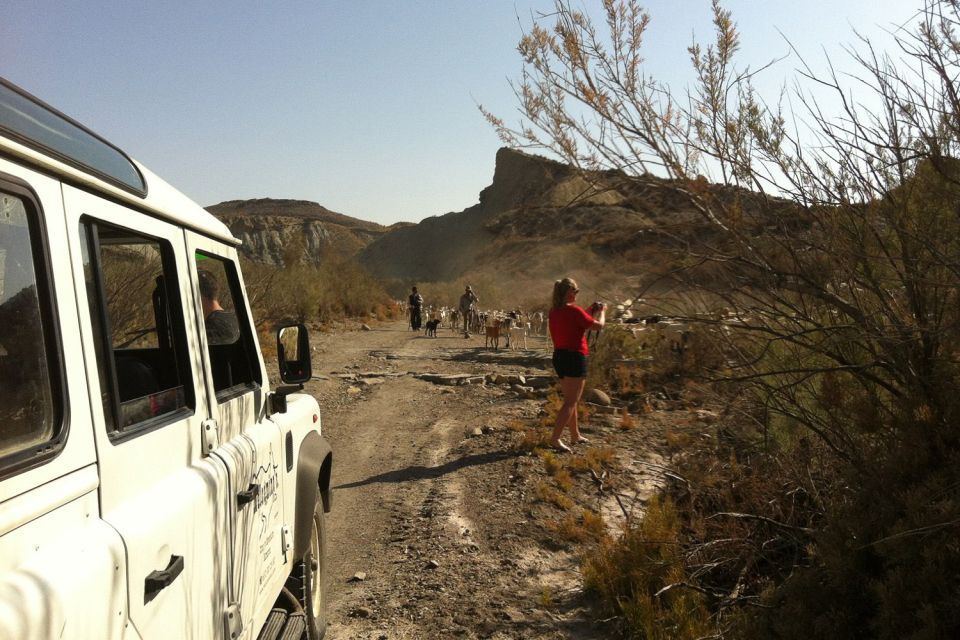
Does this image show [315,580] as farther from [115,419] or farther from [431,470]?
[431,470]

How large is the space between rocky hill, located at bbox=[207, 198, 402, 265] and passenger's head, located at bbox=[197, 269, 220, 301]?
28.5 m

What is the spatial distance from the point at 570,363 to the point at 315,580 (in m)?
4.19

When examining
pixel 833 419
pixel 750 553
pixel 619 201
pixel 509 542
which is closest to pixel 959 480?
pixel 833 419

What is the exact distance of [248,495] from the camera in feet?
8.31

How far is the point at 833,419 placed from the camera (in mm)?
3744

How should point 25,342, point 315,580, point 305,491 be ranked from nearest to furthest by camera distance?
point 25,342, point 305,491, point 315,580

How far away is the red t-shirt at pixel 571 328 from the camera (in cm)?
750

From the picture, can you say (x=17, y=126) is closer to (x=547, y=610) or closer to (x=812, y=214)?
(x=812, y=214)

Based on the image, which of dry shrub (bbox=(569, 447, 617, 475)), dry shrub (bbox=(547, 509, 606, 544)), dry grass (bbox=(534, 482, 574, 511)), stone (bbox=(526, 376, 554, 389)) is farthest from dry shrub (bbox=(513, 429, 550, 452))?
stone (bbox=(526, 376, 554, 389))

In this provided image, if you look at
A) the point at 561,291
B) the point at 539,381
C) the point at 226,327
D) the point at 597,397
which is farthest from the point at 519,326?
the point at 226,327

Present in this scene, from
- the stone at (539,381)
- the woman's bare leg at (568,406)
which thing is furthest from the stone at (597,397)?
the woman's bare leg at (568,406)

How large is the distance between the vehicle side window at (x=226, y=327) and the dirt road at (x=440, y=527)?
1.86 m

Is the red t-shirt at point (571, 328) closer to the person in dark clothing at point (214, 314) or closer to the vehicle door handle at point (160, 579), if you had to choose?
the person in dark clothing at point (214, 314)

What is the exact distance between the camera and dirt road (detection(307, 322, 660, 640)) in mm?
4348
